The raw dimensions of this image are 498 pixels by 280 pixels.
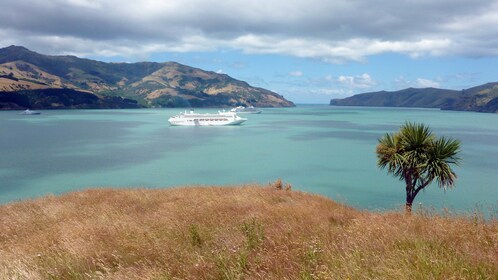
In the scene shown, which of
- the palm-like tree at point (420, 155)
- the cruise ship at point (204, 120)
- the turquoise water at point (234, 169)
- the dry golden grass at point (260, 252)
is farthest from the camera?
the cruise ship at point (204, 120)

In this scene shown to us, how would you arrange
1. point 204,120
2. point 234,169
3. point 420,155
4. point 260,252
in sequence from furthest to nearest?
point 204,120, point 234,169, point 420,155, point 260,252

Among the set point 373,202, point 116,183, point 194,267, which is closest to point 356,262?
point 194,267

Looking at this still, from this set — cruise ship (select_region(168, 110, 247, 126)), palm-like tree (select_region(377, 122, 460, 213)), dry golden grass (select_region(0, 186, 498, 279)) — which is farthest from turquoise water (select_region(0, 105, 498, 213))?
cruise ship (select_region(168, 110, 247, 126))

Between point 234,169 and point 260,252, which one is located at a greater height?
point 260,252

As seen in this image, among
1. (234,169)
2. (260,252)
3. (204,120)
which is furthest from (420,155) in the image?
(204,120)

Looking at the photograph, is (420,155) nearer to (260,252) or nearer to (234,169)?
(260,252)

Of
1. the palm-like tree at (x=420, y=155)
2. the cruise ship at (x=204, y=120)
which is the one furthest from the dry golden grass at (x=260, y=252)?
the cruise ship at (x=204, y=120)

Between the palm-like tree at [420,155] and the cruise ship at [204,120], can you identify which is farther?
the cruise ship at [204,120]

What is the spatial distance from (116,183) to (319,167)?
26.1 metres

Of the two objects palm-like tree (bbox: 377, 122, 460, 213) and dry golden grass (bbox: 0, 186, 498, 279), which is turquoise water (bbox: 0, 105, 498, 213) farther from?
dry golden grass (bbox: 0, 186, 498, 279)

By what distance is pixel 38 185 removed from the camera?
36344 millimetres

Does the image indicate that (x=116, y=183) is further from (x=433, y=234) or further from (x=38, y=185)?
(x=433, y=234)

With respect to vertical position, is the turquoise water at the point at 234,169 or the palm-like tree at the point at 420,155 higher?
the palm-like tree at the point at 420,155

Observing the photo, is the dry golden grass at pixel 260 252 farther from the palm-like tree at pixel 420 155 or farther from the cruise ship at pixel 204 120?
the cruise ship at pixel 204 120
